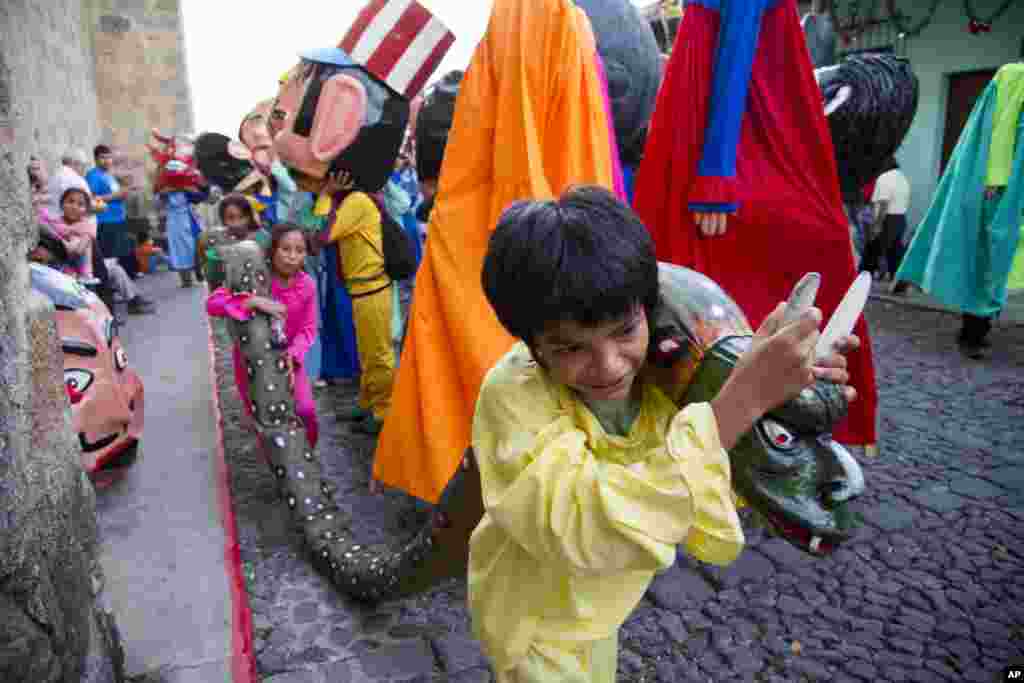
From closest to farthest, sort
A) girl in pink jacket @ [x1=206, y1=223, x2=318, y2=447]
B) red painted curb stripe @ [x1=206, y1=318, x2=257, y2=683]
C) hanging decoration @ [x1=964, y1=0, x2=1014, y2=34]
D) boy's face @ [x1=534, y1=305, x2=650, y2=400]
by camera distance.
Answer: boy's face @ [x1=534, y1=305, x2=650, y2=400] < red painted curb stripe @ [x1=206, y1=318, x2=257, y2=683] < girl in pink jacket @ [x1=206, y1=223, x2=318, y2=447] < hanging decoration @ [x1=964, y1=0, x2=1014, y2=34]

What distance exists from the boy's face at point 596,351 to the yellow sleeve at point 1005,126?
4760 millimetres

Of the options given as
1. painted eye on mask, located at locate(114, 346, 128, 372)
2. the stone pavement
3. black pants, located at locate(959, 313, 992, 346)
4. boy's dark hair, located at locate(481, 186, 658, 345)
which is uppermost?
boy's dark hair, located at locate(481, 186, 658, 345)

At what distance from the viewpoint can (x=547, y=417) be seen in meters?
1.11

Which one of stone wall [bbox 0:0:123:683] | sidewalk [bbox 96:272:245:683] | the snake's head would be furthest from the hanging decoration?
stone wall [bbox 0:0:123:683]

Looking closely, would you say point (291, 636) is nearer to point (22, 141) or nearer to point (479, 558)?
point (479, 558)

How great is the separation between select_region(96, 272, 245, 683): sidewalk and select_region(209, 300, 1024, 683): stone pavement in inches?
5.0

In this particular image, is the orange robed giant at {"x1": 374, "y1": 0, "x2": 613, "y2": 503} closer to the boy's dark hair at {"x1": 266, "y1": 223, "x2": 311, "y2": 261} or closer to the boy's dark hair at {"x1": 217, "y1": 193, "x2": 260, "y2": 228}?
the boy's dark hair at {"x1": 266, "y1": 223, "x2": 311, "y2": 261}

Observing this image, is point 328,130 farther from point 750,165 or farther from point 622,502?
point 622,502

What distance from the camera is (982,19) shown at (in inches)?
292

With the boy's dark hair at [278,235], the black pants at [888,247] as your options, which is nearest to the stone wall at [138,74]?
the boy's dark hair at [278,235]

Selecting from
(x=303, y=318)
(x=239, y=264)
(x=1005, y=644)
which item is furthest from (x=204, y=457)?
(x=1005, y=644)

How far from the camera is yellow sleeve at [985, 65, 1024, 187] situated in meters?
4.70

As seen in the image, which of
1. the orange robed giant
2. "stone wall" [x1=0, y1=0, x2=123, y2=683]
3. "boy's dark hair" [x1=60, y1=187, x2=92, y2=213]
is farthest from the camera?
"boy's dark hair" [x1=60, y1=187, x2=92, y2=213]

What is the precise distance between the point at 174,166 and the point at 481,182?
6752mm
